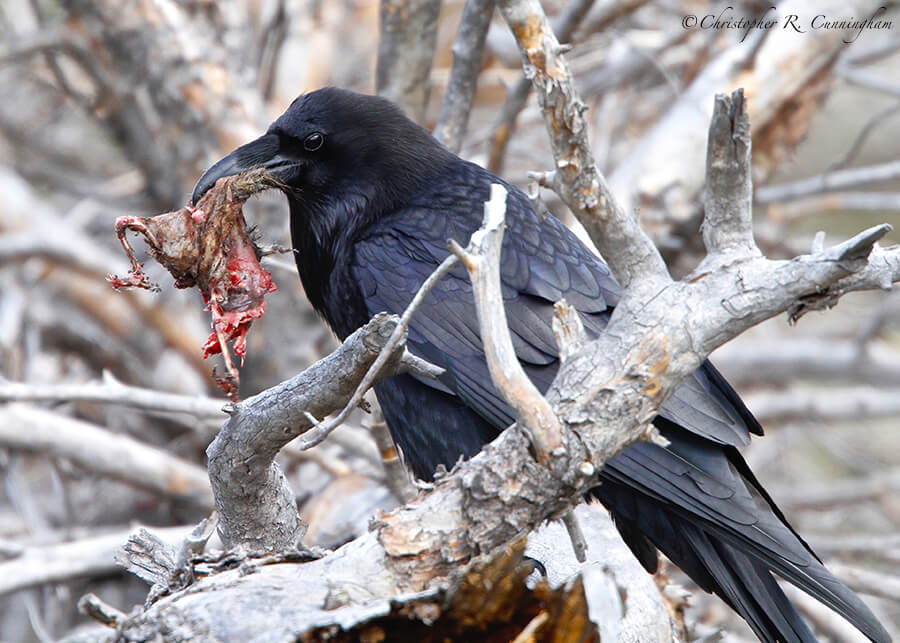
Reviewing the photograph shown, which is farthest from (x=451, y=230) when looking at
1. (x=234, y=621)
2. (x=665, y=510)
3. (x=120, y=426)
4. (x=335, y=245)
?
(x=120, y=426)

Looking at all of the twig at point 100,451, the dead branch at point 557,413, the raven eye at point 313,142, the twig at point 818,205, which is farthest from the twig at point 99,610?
the twig at point 818,205

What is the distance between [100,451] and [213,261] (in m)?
2.06

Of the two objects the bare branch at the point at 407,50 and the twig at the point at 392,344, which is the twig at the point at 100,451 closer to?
the bare branch at the point at 407,50

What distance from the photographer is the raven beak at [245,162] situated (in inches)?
116

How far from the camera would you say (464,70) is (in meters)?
4.13

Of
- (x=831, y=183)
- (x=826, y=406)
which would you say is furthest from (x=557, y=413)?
(x=826, y=406)

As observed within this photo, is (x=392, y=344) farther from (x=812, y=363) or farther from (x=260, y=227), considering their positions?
(x=812, y=363)

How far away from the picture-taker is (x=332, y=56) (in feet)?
19.1

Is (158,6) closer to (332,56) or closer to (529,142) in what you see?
(332,56)

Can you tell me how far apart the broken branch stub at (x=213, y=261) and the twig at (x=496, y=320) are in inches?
28.6

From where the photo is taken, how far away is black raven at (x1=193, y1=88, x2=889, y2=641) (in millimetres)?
2744

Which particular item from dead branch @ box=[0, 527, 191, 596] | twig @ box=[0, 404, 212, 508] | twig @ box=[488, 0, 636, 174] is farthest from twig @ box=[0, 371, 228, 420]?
twig @ box=[488, 0, 636, 174]

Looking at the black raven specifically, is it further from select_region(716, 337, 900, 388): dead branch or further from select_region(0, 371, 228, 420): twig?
select_region(716, 337, 900, 388): dead branch

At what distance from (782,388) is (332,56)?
126 inches
